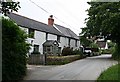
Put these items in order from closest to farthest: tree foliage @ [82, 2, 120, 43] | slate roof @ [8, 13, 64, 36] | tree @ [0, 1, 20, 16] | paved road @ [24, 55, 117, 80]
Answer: tree @ [0, 1, 20, 16], paved road @ [24, 55, 117, 80], tree foliage @ [82, 2, 120, 43], slate roof @ [8, 13, 64, 36]

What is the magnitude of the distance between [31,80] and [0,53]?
11.3ft

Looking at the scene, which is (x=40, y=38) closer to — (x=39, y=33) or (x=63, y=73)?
(x=39, y=33)

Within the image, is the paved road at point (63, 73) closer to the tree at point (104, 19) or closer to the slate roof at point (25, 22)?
the tree at point (104, 19)

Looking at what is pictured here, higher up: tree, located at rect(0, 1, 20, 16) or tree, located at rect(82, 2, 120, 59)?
tree, located at rect(82, 2, 120, 59)

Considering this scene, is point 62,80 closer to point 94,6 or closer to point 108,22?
point 108,22

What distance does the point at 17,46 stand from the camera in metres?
17.9

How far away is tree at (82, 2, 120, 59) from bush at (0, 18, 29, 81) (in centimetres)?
1968

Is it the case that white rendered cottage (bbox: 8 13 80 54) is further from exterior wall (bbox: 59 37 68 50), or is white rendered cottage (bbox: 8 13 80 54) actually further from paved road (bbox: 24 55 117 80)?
paved road (bbox: 24 55 117 80)

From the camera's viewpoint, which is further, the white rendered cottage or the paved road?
the white rendered cottage

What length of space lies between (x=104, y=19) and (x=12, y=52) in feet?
Answer: 90.9

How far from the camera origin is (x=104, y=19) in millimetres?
42875

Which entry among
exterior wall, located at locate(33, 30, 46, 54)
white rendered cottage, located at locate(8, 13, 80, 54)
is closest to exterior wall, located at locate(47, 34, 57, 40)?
white rendered cottage, located at locate(8, 13, 80, 54)

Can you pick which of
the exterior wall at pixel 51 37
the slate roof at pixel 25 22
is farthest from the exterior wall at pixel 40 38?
the exterior wall at pixel 51 37

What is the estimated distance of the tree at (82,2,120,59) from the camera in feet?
133
